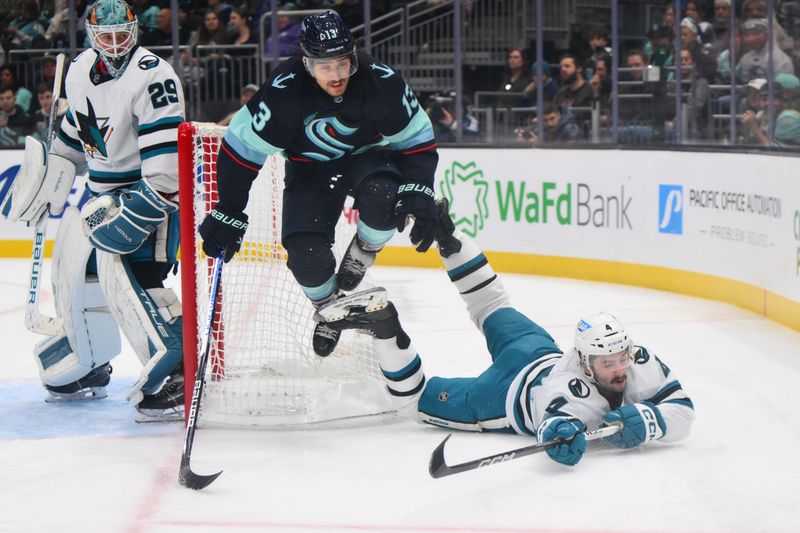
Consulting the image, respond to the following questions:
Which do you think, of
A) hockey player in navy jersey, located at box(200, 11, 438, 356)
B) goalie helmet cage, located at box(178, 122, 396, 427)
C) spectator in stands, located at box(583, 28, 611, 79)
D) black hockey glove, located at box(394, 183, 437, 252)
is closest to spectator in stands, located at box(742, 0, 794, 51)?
spectator in stands, located at box(583, 28, 611, 79)

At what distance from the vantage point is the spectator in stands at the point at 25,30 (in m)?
8.67

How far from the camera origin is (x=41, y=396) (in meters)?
4.23

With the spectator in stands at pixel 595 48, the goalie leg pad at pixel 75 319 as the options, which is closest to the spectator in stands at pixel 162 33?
the spectator in stands at pixel 595 48

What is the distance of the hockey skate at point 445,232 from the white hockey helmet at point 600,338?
0.65 metres

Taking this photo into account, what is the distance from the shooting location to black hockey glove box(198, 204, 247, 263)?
344 cm

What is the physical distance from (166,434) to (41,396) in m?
0.76

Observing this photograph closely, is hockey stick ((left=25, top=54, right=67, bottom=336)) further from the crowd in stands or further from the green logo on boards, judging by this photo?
the green logo on boards

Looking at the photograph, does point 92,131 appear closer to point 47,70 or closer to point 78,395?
point 78,395

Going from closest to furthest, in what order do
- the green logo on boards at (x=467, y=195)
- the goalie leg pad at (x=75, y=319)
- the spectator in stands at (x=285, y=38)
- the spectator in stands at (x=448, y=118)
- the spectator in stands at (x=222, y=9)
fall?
the goalie leg pad at (x=75, y=319) < the green logo on boards at (x=467, y=195) < the spectator in stands at (x=448, y=118) < the spectator in stands at (x=285, y=38) < the spectator in stands at (x=222, y=9)

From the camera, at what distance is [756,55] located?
617 cm

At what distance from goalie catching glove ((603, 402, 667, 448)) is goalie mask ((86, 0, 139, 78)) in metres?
1.81

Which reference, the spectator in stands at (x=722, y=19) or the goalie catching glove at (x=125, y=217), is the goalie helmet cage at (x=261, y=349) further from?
the spectator in stands at (x=722, y=19)

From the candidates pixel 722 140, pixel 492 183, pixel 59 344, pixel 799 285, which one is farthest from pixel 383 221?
pixel 492 183

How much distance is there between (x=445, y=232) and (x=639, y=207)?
10.6 feet
